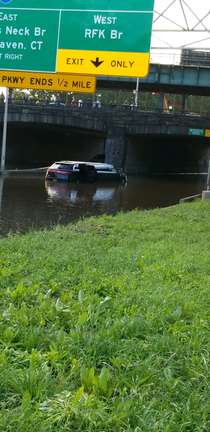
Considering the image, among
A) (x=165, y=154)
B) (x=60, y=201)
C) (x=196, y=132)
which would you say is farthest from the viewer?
(x=165, y=154)

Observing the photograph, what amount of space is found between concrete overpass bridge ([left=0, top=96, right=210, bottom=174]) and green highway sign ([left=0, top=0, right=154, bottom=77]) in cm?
2642

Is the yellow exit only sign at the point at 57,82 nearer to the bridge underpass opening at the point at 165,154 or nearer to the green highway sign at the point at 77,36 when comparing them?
the green highway sign at the point at 77,36

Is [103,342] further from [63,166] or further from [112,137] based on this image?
[112,137]

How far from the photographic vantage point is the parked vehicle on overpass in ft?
116

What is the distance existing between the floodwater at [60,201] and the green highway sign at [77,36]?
191 inches

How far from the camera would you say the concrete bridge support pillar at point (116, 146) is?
4747cm

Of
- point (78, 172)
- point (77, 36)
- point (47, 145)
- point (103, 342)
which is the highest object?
point (77, 36)

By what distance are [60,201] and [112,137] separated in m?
24.0

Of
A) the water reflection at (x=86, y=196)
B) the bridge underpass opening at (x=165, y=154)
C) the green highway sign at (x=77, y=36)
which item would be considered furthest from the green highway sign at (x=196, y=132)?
the green highway sign at (x=77, y=36)

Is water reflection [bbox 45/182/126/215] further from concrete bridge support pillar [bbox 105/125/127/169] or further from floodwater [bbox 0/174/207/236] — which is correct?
concrete bridge support pillar [bbox 105/125/127/169]

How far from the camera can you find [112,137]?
47.8 m

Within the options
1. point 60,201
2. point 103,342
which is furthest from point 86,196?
point 103,342

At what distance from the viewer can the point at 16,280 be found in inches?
261

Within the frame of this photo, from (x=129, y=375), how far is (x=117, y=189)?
101 ft
